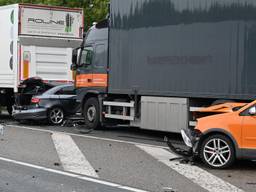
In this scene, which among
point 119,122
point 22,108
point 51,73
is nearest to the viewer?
point 119,122

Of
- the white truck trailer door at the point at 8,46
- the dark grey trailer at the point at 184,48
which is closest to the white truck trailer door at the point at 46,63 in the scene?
the white truck trailer door at the point at 8,46

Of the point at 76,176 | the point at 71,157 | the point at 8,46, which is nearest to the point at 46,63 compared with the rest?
the point at 8,46

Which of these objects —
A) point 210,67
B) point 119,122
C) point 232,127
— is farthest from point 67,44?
point 232,127

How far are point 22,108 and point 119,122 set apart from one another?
363 centimetres

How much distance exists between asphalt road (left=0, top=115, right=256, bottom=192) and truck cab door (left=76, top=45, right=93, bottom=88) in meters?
2.72

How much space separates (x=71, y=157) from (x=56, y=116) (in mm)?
7139

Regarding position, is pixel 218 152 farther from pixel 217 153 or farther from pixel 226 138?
pixel 226 138

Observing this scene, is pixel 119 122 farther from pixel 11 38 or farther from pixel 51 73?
pixel 11 38

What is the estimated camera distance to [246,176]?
891 centimetres

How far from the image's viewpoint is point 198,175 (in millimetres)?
8844

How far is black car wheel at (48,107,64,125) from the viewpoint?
1744cm

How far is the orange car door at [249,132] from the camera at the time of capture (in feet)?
30.3

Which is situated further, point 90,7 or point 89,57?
point 90,7

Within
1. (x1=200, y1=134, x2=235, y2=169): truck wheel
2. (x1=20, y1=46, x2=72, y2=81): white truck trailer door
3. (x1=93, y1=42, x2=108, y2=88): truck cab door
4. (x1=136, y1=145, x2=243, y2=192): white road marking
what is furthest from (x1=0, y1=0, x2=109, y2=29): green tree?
(x1=200, y1=134, x2=235, y2=169): truck wheel
